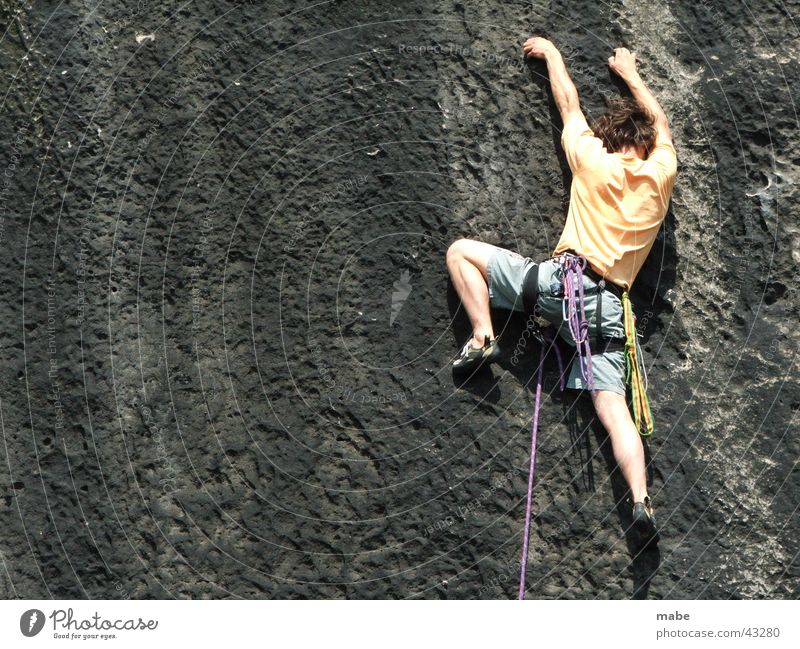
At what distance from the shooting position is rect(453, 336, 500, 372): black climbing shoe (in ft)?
19.1

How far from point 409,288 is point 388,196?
1.54 feet

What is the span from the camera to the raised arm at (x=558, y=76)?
5.99 m

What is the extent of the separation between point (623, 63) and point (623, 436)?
184 centimetres

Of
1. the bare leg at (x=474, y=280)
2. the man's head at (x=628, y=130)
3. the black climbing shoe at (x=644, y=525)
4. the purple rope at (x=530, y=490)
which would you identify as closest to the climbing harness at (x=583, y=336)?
the purple rope at (x=530, y=490)

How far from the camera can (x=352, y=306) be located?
6.01 meters

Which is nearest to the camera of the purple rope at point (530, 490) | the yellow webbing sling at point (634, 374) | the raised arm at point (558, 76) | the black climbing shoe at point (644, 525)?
the black climbing shoe at point (644, 525)

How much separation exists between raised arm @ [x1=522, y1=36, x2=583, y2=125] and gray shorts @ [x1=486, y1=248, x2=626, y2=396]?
2.52 ft

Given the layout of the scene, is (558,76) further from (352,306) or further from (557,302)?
(352,306)

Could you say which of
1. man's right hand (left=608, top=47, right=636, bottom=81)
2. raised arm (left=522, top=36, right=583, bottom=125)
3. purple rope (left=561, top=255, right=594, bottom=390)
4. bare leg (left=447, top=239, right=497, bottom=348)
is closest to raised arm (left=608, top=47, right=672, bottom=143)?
man's right hand (left=608, top=47, right=636, bottom=81)

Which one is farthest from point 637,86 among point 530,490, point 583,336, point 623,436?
point 530,490

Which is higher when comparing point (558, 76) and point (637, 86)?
point (558, 76)

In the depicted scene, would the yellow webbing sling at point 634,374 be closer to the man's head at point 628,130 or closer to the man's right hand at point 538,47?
the man's head at point 628,130

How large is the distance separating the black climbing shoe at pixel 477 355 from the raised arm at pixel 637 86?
1.26m

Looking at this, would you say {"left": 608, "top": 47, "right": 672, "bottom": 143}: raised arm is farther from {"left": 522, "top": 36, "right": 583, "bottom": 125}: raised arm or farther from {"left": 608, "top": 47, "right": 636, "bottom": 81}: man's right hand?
{"left": 522, "top": 36, "right": 583, "bottom": 125}: raised arm
